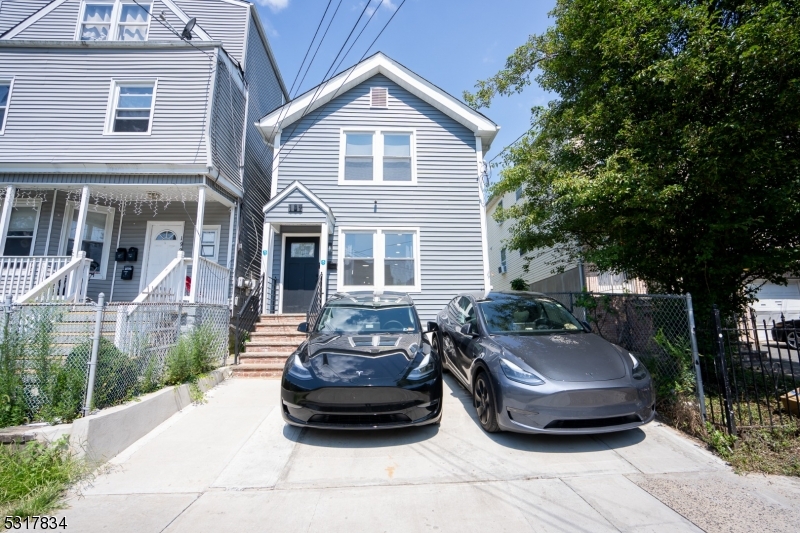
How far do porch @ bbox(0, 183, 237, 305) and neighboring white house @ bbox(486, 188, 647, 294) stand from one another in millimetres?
6659

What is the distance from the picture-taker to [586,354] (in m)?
4.02

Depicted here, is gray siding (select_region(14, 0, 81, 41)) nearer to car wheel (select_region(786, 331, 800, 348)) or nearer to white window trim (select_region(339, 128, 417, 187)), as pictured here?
white window trim (select_region(339, 128, 417, 187))

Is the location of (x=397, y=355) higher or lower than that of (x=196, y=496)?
higher

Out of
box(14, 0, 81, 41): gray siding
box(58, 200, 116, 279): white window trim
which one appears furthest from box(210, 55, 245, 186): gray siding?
box(14, 0, 81, 41): gray siding

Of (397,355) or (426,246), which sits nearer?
(397,355)

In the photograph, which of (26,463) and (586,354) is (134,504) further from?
(586,354)

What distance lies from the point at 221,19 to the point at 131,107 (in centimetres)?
422

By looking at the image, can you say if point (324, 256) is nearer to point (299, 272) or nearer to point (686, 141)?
point (299, 272)

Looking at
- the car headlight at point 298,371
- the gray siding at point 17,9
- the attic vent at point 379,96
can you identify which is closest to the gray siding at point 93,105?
the gray siding at point 17,9

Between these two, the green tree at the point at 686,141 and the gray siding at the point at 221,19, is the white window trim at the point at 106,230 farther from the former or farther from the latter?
the green tree at the point at 686,141

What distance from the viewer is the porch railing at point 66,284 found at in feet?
21.5

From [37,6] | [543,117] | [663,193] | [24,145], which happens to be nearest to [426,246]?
[543,117]

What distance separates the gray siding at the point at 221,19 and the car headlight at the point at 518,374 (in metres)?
11.8

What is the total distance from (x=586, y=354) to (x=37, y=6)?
18113 mm
